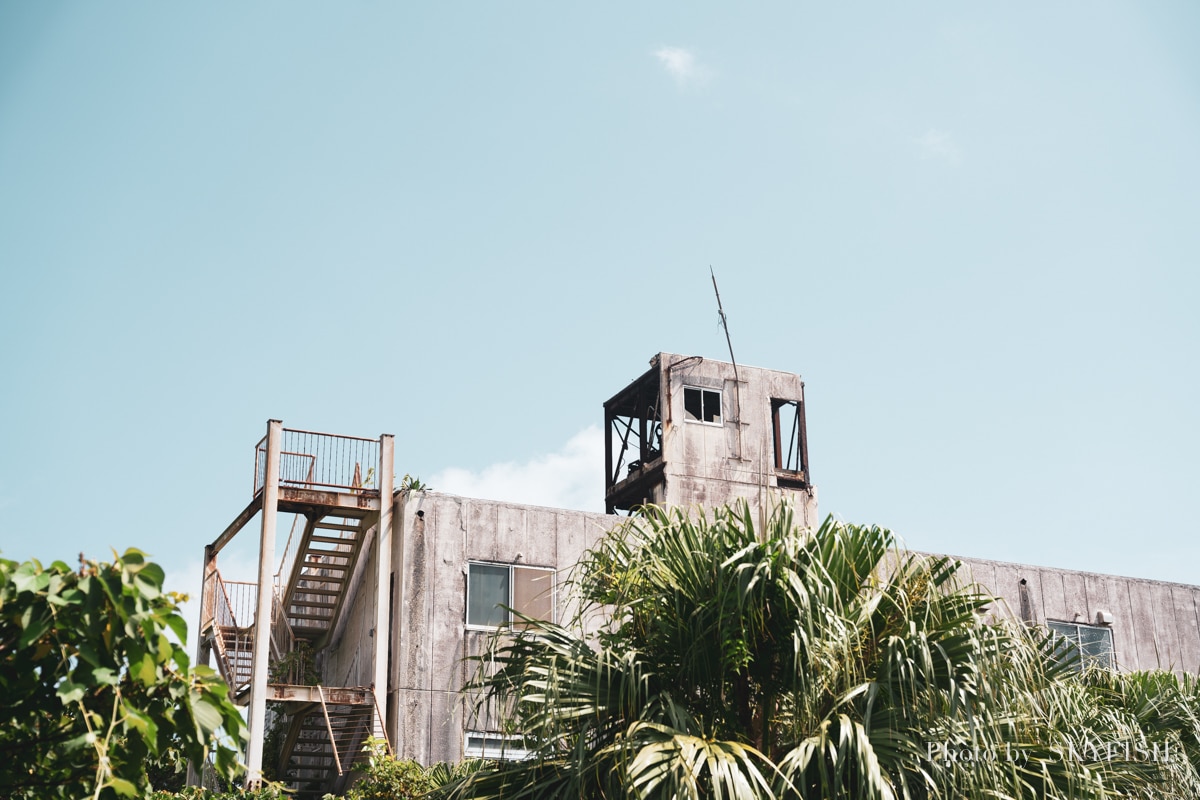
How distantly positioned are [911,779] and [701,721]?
167 centimetres

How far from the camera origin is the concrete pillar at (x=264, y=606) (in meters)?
19.8

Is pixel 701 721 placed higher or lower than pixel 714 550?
lower

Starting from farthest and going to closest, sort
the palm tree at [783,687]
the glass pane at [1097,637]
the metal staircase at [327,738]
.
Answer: the glass pane at [1097,637] < the metal staircase at [327,738] < the palm tree at [783,687]

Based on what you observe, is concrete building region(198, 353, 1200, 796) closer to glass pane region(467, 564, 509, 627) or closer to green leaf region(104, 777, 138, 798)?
glass pane region(467, 564, 509, 627)

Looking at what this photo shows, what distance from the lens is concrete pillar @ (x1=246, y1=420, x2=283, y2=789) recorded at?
19766 mm

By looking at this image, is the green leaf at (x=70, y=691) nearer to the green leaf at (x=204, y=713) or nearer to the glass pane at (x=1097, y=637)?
the green leaf at (x=204, y=713)

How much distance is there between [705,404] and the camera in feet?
94.3

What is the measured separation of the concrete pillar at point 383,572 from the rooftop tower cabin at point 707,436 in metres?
6.96

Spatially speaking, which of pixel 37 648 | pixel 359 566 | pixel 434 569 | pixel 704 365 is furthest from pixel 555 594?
pixel 37 648

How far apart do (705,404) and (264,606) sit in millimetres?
11324

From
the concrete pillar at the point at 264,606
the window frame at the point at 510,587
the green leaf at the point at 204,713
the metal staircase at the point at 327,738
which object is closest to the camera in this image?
the green leaf at the point at 204,713

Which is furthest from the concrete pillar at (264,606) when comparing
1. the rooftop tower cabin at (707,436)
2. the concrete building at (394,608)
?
the rooftop tower cabin at (707,436)

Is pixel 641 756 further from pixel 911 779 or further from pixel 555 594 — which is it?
pixel 555 594

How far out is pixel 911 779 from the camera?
1024 centimetres
